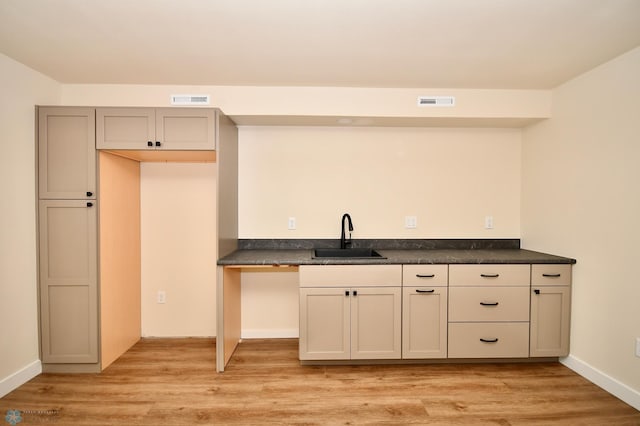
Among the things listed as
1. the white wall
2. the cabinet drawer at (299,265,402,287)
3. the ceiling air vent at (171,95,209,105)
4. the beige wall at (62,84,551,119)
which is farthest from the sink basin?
the white wall

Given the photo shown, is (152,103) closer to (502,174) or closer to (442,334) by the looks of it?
(442,334)

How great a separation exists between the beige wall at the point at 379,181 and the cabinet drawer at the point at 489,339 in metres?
0.91

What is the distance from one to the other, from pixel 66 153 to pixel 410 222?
9.82 ft

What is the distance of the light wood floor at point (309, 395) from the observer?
1.96 meters

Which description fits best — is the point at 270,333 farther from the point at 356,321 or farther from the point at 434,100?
the point at 434,100

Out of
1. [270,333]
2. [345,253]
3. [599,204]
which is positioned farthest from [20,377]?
[599,204]

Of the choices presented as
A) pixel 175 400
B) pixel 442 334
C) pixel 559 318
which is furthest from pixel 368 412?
pixel 559 318

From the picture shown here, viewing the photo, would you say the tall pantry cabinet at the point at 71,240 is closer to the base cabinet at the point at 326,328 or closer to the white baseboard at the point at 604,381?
the base cabinet at the point at 326,328

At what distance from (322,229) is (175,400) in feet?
5.88

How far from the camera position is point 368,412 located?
2.01 meters

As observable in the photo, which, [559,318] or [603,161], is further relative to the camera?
[559,318]

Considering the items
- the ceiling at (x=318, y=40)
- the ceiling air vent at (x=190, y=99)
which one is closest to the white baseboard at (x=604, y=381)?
the ceiling at (x=318, y=40)

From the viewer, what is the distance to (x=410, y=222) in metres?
3.10

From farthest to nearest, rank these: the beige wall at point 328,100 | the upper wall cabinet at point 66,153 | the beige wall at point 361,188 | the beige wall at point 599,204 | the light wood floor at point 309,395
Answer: the beige wall at point 361,188 < the beige wall at point 328,100 < the upper wall cabinet at point 66,153 < the beige wall at point 599,204 < the light wood floor at point 309,395
